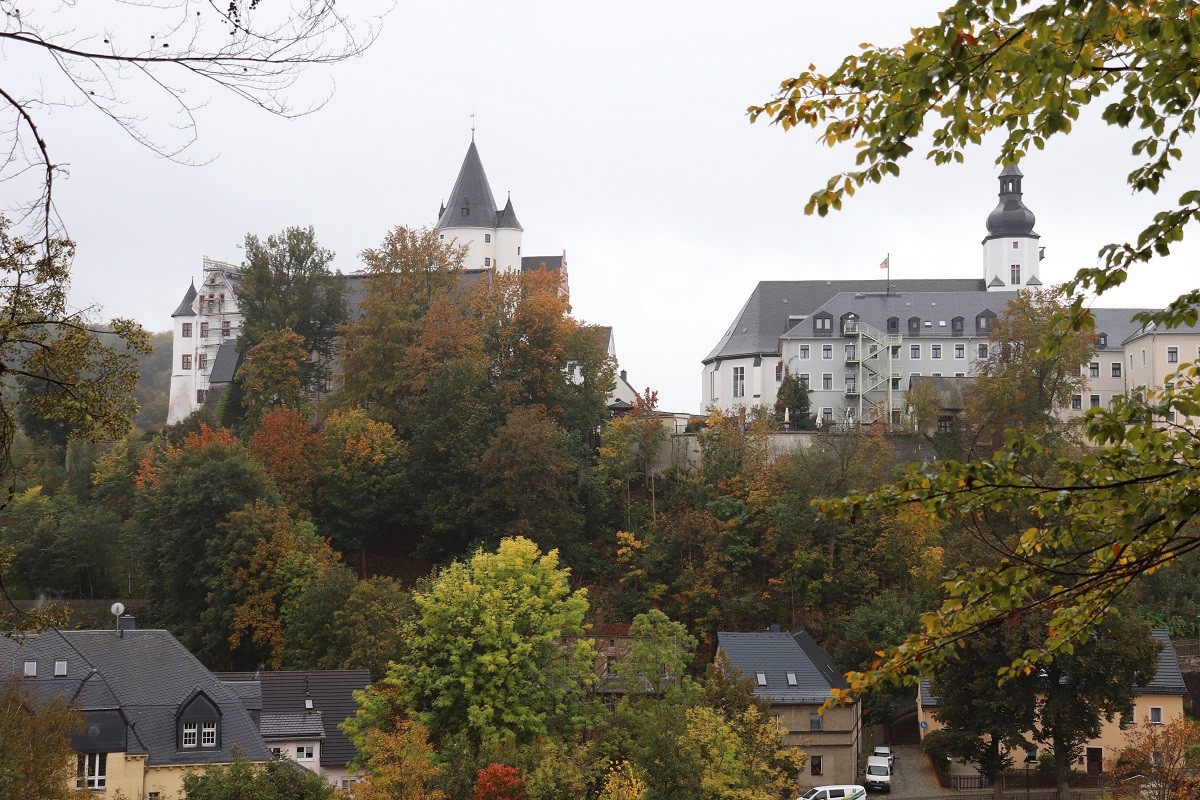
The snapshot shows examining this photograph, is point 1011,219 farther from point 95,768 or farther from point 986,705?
point 95,768

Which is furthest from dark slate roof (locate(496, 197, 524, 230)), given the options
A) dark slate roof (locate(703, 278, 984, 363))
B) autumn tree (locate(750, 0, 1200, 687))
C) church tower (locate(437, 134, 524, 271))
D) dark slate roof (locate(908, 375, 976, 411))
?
autumn tree (locate(750, 0, 1200, 687))

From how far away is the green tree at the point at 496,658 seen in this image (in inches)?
1547

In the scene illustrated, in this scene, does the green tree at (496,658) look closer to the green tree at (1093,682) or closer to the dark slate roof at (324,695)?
the dark slate roof at (324,695)

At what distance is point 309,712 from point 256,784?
1134cm

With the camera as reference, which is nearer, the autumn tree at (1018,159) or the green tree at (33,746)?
the autumn tree at (1018,159)

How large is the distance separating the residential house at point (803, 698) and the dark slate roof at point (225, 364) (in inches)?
1513

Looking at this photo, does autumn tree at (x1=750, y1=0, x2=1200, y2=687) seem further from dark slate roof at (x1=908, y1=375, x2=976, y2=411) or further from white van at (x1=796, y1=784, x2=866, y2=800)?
dark slate roof at (x1=908, y1=375, x2=976, y2=411)

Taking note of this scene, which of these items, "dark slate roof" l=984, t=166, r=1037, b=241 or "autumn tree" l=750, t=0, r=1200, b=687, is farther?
"dark slate roof" l=984, t=166, r=1037, b=241

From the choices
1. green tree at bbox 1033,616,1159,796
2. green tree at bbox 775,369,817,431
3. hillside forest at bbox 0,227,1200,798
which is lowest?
green tree at bbox 1033,616,1159,796

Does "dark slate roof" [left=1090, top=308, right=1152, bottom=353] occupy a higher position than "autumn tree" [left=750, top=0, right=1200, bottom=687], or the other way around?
"dark slate roof" [left=1090, top=308, right=1152, bottom=353]

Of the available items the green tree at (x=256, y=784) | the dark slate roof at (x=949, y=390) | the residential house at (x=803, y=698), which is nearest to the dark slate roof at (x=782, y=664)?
the residential house at (x=803, y=698)

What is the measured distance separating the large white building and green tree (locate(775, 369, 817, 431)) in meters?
2.42

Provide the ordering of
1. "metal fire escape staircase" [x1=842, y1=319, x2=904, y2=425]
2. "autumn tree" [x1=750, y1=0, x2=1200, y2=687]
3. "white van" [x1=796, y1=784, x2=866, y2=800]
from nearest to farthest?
"autumn tree" [x1=750, y1=0, x2=1200, y2=687] → "white van" [x1=796, y1=784, x2=866, y2=800] → "metal fire escape staircase" [x1=842, y1=319, x2=904, y2=425]

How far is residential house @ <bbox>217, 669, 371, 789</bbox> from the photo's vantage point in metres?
40.2
